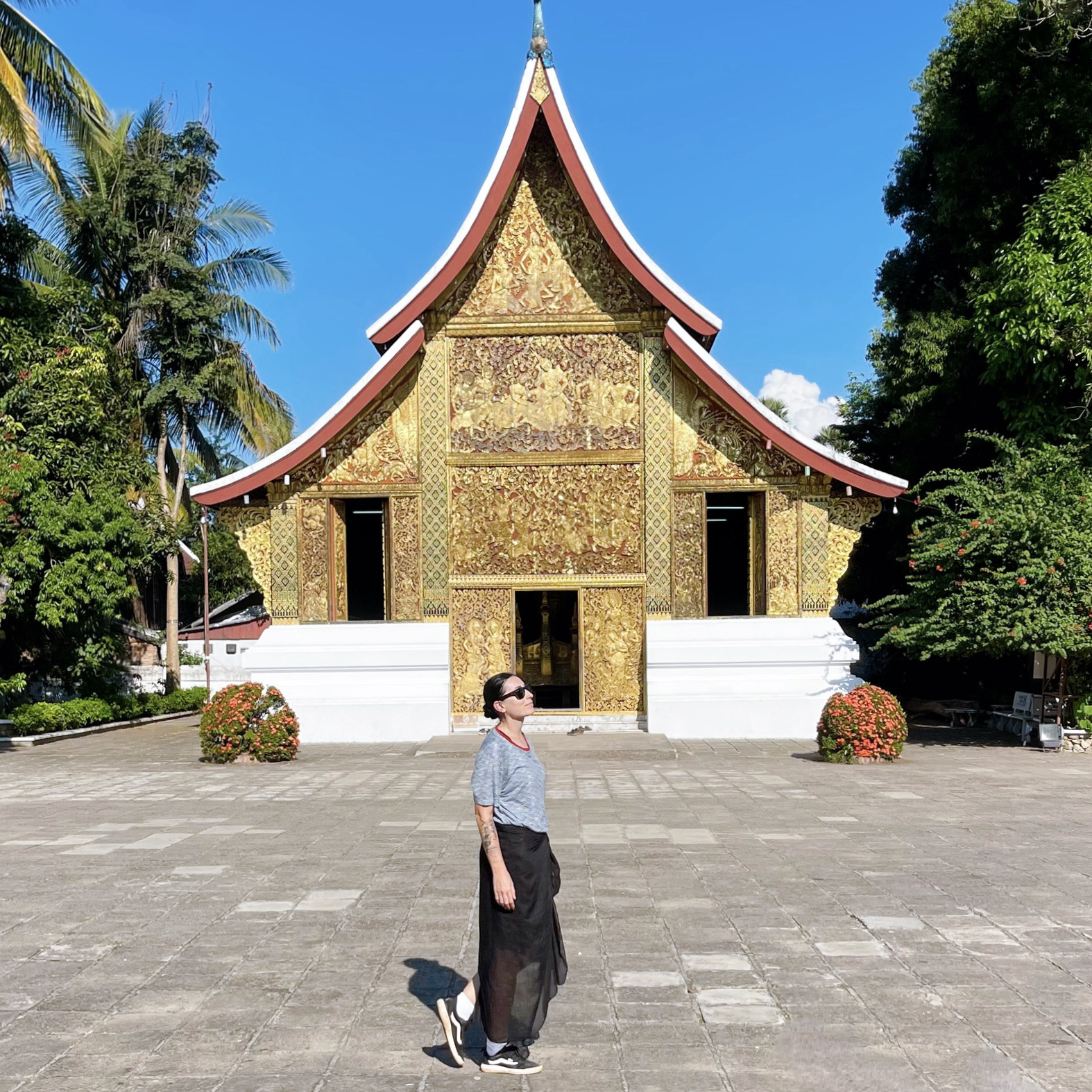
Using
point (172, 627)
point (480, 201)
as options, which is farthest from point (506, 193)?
point (172, 627)

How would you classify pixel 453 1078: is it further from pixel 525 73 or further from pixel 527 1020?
pixel 525 73

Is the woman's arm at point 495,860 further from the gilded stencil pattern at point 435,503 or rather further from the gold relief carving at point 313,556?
the gold relief carving at point 313,556

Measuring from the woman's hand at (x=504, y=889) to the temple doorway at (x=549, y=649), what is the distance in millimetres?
14223

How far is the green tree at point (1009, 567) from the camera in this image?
1536 centimetres

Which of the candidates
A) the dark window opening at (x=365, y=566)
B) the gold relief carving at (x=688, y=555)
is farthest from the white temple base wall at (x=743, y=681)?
the dark window opening at (x=365, y=566)

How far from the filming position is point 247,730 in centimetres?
1491

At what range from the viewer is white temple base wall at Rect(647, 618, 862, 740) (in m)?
16.8

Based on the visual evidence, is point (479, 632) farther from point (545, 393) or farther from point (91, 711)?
point (91, 711)

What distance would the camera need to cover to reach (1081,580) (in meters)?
15.4

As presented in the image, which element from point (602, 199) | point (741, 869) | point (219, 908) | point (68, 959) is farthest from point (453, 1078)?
point (602, 199)

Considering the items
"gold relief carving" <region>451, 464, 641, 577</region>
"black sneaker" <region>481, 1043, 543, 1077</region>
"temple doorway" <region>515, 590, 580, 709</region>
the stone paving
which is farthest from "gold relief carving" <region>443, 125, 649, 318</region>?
"black sneaker" <region>481, 1043, 543, 1077</region>

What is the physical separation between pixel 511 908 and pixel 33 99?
20.2 metres

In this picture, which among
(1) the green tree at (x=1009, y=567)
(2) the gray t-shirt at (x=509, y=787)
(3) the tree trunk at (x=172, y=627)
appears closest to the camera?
(2) the gray t-shirt at (x=509, y=787)

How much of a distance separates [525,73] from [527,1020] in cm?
1552
